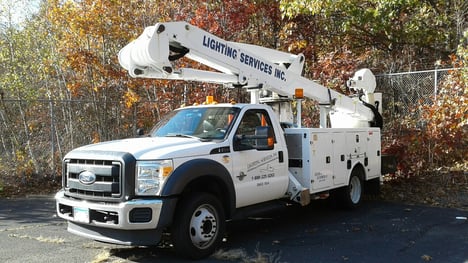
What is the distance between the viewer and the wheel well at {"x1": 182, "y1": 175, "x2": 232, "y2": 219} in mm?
5531

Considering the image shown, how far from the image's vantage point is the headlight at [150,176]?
202 inches

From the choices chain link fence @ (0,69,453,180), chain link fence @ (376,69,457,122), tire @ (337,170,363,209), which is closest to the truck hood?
tire @ (337,170,363,209)

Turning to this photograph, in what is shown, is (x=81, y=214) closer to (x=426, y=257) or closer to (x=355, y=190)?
(x=426, y=257)

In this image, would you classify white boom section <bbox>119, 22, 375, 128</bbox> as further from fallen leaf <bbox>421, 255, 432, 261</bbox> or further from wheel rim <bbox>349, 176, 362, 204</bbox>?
fallen leaf <bbox>421, 255, 432, 261</bbox>

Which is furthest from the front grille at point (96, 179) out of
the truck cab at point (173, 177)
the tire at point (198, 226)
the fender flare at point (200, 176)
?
the tire at point (198, 226)

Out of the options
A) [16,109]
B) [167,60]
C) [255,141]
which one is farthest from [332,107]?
[16,109]

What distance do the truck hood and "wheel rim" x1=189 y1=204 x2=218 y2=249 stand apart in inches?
28.9

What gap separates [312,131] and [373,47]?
9708 mm

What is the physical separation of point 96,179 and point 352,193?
5.42m

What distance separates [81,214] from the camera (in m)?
5.34

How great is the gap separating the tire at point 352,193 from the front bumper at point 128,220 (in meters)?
4.40

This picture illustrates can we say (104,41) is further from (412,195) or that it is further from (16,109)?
(412,195)

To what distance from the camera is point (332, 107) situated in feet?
30.7

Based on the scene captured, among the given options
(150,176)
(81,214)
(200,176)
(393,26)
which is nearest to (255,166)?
(200,176)
